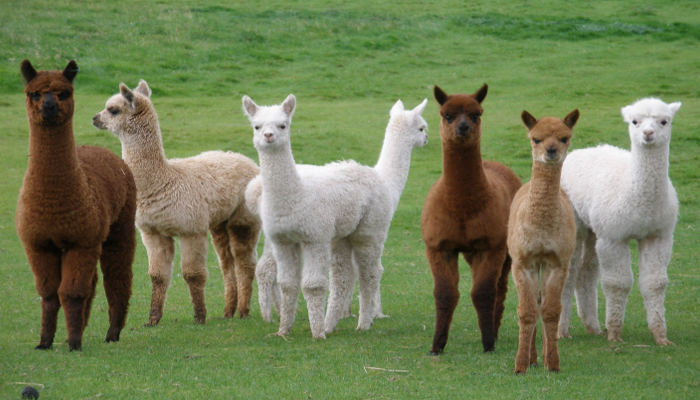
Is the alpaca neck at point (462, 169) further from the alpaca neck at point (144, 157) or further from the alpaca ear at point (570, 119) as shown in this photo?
the alpaca neck at point (144, 157)

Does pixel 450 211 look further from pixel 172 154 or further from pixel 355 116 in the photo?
pixel 355 116

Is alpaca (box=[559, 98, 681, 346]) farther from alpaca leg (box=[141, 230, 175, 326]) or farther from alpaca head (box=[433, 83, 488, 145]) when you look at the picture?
alpaca leg (box=[141, 230, 175, 326])

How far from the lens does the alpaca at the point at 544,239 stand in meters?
6.08

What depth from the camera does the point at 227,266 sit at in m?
9.65

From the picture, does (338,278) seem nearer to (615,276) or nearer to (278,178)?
(278,178)

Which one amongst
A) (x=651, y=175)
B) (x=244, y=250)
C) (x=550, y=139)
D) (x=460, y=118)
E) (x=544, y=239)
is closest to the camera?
(x=550, y=139)

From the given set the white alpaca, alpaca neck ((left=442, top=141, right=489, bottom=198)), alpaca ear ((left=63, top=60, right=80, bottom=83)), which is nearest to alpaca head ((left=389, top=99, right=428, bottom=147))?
the white alpaca

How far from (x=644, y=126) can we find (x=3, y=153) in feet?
49.3

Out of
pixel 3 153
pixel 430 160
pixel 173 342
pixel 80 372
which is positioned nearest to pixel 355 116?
pixel 430 160

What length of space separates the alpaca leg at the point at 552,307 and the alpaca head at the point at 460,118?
1.30m

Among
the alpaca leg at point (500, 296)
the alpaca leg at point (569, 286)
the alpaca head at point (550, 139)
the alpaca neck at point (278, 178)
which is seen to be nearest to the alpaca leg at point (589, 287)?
the alpaca leg at point (569, 286)

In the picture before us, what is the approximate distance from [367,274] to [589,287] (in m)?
2.30

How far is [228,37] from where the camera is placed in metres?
29.2

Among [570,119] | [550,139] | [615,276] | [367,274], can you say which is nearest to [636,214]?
[615,276]
